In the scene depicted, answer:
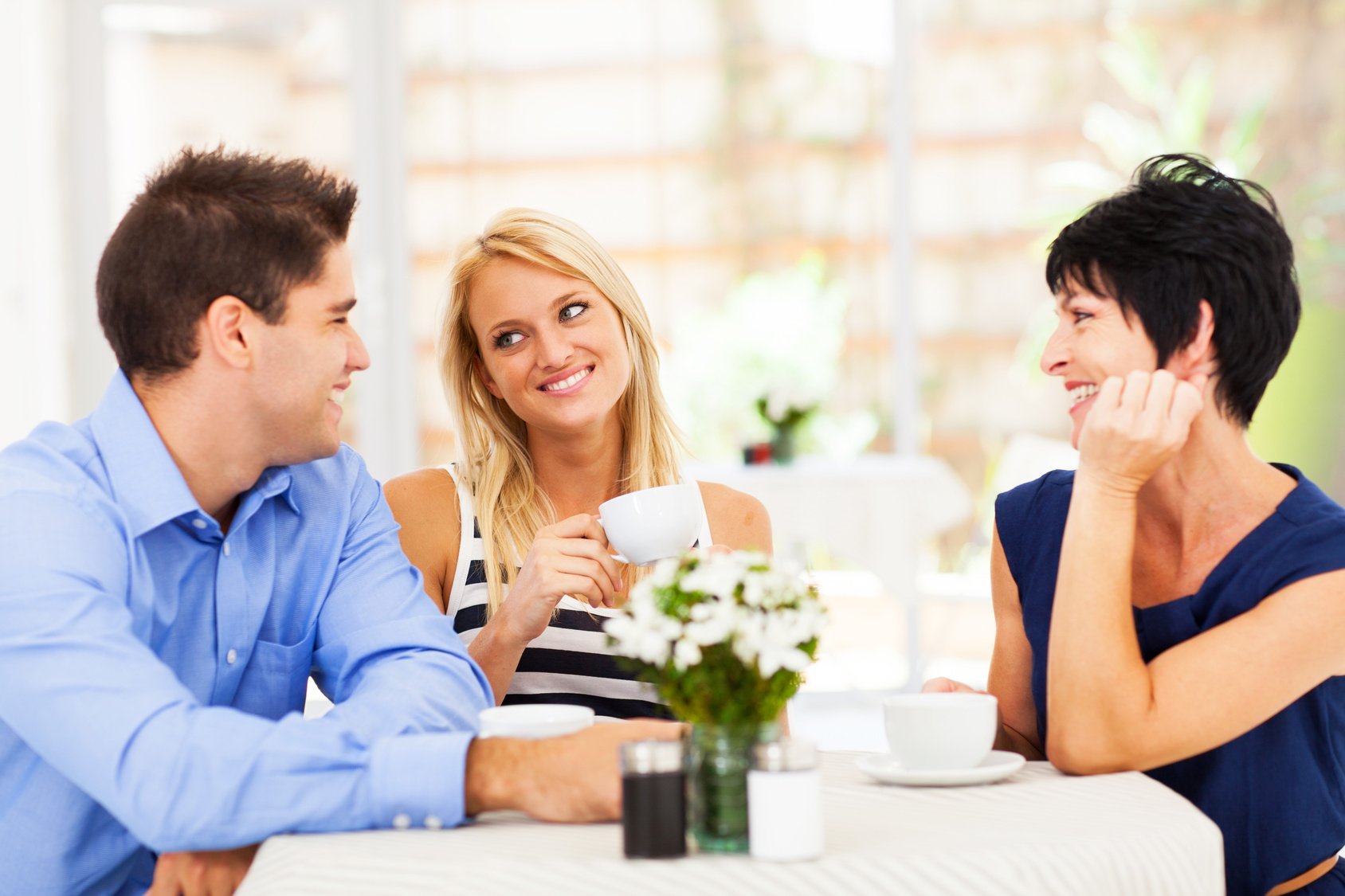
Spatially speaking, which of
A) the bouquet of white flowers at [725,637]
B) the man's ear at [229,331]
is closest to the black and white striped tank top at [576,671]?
the man's ear at [229,331]

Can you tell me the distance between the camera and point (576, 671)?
1.75 meters

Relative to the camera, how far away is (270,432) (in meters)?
1.35

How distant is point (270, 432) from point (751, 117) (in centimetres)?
480

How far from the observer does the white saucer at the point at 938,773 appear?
3.69 feet

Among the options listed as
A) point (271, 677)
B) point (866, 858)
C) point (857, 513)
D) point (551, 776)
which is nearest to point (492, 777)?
point (551, 776)

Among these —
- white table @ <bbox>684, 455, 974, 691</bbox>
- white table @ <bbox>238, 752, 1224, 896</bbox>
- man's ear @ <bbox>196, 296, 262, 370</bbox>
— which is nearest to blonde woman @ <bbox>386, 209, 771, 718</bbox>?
man's ear @ <bbox>196, 296, 262, 370</bbox>

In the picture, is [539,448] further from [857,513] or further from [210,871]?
[857,513]

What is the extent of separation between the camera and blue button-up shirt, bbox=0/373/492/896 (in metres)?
1.05

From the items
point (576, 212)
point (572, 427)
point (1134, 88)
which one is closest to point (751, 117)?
point (576, 212)

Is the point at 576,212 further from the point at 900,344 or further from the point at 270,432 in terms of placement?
the point at 270,432

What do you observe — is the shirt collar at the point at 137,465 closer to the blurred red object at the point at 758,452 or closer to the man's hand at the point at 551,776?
the man's hand at the point at 551,776

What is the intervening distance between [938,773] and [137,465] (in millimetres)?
864

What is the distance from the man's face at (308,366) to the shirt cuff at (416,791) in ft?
1.35

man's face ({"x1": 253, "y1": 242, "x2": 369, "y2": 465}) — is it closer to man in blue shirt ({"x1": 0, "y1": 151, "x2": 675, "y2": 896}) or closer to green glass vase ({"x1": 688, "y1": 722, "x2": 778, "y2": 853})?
man in blue shirt ({"x1": 0, "y1": 151, "x2": 675, "y2": 896})
